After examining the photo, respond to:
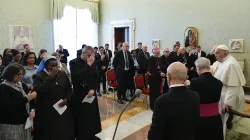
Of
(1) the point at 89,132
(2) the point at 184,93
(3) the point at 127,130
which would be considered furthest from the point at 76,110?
(2) the point at 184,93

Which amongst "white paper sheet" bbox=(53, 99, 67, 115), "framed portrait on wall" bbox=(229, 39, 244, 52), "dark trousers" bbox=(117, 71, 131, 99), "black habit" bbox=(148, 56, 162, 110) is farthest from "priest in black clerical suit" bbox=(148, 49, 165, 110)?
"framed portrait on wall" bbox=(229, 39, 244, 52)

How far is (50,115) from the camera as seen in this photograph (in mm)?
3209

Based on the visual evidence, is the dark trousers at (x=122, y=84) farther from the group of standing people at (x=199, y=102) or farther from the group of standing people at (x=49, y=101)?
the group of standing people at (x=199, y=102)

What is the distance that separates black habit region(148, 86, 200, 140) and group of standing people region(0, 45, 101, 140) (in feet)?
5.84

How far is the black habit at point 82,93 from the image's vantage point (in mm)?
3748

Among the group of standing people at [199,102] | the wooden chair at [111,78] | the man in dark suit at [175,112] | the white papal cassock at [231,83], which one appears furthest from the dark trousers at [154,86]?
the man in dark suit at [175,112]

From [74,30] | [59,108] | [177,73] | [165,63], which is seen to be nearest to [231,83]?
[177,73]

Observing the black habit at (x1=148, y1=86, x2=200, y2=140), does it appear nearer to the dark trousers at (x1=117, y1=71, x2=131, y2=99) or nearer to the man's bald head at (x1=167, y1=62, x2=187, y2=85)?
the man's bald head at (x1=167, y1=62, x2=187, y2=85)

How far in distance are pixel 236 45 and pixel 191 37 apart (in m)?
1.92

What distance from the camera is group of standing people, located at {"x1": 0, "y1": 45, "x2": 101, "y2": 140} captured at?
277 centimetres

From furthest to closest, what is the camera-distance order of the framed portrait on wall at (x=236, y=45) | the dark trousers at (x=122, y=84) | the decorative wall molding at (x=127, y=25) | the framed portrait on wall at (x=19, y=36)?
the decorative wall molding at (x=127, y=25) → the framed portrait on wall at (x=19, y=36) → the framed portrait on wall at (x=236, y=45) → the dark trousers at (x=122, y=84)

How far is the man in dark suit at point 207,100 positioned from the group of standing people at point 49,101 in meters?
1.76

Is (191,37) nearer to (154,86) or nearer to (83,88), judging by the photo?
(154,86)

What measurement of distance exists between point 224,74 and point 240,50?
A: 6.39 m
